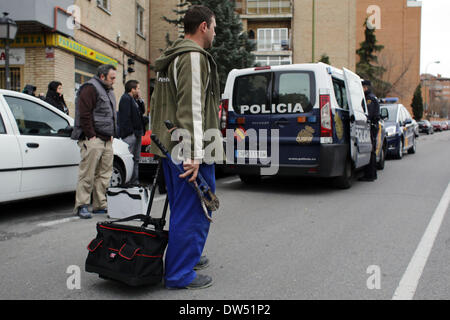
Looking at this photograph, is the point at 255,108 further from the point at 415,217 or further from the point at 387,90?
the point at 387,90

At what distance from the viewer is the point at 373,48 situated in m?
49.4

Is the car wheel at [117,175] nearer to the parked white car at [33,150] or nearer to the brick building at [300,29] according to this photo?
the parked white car at [33,150]

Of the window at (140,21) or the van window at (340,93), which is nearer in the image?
the van window at (340,93)

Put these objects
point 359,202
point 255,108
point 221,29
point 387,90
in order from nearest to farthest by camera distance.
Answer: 1. point 359,202
2. point 255,108
3. point 221,29
4. point 387,90

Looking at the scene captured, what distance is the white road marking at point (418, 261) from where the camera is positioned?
3.39 m

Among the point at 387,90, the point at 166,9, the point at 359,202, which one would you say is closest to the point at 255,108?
the point at 359,202

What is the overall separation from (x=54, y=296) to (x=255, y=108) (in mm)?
5244

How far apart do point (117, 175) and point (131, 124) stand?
1.14 metres

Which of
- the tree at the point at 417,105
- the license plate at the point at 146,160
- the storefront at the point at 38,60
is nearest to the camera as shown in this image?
the license plate at the point at 146,160

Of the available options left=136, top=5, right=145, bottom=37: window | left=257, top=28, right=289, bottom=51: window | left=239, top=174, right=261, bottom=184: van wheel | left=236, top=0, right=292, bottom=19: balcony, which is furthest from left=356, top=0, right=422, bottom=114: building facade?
left=239, top=174, right=261, bottom=184: van wheel

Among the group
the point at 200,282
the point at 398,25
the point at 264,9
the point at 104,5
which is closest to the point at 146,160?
the point at 200,282

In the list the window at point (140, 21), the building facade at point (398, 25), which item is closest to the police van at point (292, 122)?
the window at point (140, 21)
